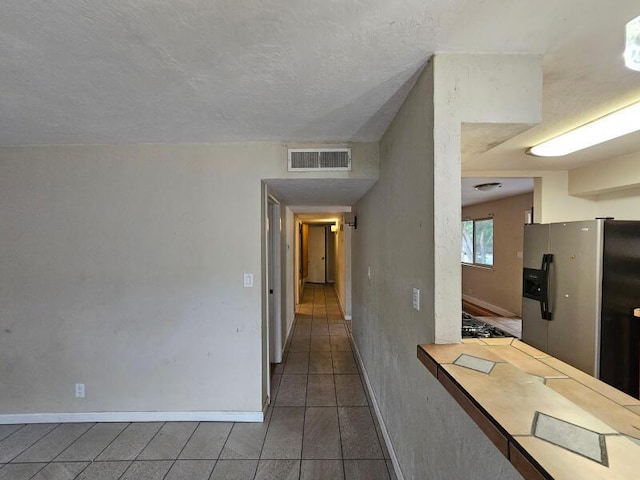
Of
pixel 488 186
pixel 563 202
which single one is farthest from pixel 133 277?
pixel 488 186

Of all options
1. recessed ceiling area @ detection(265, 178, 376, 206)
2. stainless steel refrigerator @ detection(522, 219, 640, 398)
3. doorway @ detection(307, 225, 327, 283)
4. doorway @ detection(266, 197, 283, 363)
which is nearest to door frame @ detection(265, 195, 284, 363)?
doorway @ detection(266, 197, 283, 363)

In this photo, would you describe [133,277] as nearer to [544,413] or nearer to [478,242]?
[544,413]

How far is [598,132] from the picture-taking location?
200 centimetres

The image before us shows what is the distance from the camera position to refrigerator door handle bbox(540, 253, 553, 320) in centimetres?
297

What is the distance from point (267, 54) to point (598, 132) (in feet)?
7.25

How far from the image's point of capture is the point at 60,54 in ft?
4.31

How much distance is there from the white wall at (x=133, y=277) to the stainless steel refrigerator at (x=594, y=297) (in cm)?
277

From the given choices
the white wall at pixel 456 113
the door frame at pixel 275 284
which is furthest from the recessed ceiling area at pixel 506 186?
the white wall at pixel 456 113

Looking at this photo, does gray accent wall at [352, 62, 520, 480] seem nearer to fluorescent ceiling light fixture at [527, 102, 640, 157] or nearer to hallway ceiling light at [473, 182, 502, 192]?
fluorescent ceiling light fixture at [527, 102, 640, 157]

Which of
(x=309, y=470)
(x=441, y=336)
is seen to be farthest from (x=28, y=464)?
(x=441, y=336)

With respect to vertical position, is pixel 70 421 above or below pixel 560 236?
below

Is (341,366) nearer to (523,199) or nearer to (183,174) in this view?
(183,174)

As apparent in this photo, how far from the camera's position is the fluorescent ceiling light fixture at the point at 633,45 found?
106cm

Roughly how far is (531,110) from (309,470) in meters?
2.46
